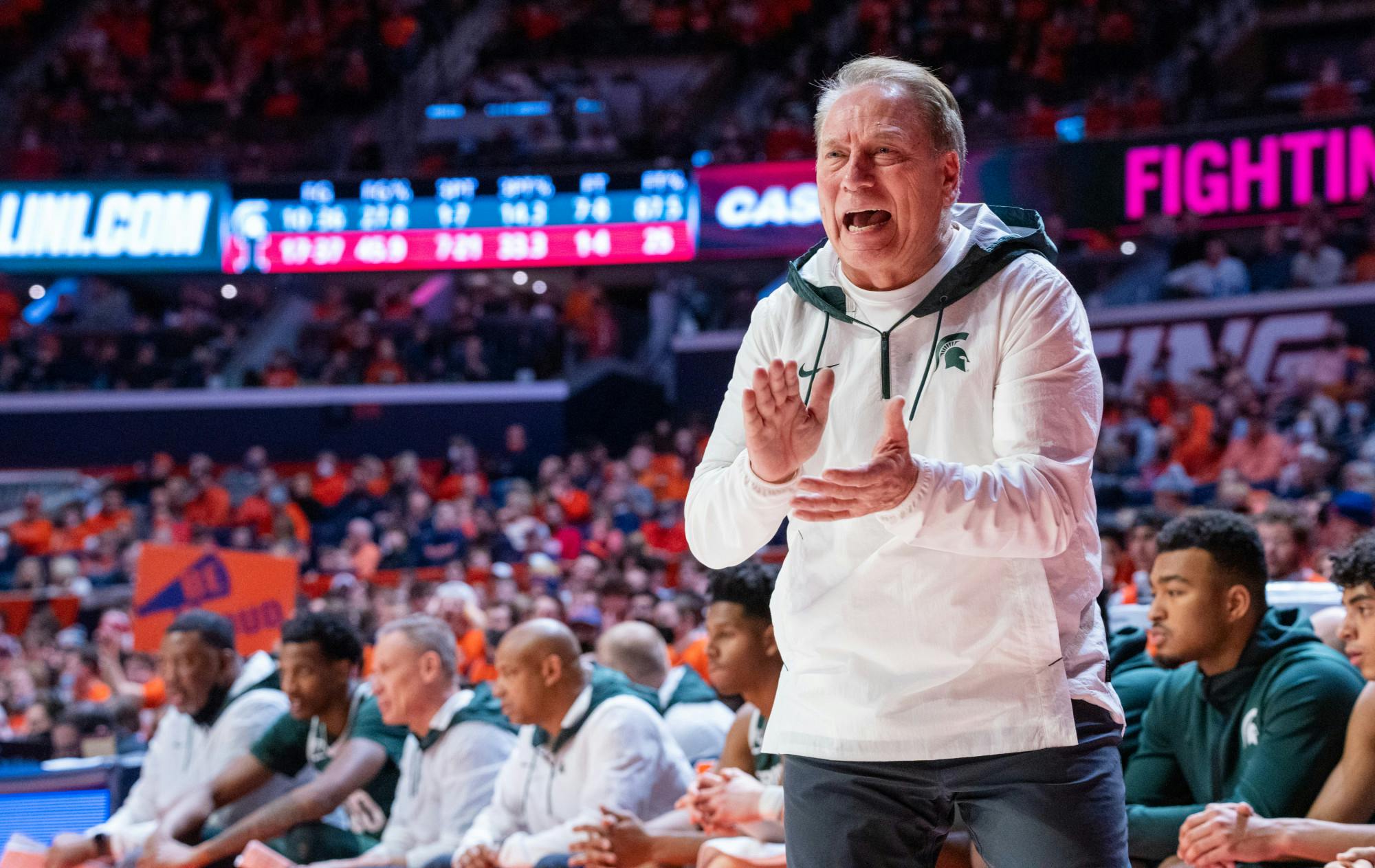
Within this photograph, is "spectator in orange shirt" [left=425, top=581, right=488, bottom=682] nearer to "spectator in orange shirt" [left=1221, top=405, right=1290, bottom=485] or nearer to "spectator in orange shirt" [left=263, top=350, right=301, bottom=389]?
"spectator in orange shirt" [left=1221, top=405, right=1290, bottom=485]

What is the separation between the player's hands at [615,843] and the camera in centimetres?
386

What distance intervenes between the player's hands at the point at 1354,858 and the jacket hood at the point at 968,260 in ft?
4.38

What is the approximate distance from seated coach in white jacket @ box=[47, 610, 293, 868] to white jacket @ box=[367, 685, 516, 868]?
1.77ft

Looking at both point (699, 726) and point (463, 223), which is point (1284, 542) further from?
point (463, 223)

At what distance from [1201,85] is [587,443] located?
25.3 feet

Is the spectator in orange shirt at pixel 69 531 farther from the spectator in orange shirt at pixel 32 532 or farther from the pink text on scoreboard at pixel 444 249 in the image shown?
the pink text on scoreboard at pixel 444 249

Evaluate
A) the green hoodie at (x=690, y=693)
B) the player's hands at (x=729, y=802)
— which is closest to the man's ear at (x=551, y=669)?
the green hoodie at (x=690, y=693)

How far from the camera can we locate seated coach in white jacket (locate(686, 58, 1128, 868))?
6.22 feet

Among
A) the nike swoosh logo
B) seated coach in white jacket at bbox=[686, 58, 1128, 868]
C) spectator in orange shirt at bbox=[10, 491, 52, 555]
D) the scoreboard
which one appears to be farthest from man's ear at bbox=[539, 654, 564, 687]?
the scoreboard

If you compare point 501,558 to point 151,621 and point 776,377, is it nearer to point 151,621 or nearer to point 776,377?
point 151,621

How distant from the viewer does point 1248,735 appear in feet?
11.1

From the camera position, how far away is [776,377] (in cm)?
191

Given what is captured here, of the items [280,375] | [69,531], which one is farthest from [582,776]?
[280,375]

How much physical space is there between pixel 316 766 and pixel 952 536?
155 inches
